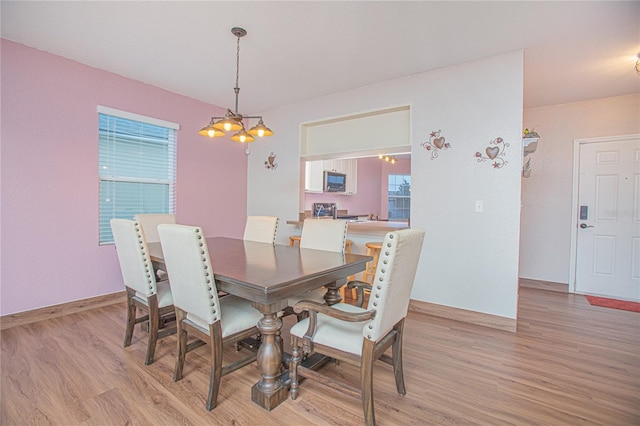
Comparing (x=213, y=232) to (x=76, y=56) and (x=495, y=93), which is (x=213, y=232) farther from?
(x=495, y=93)

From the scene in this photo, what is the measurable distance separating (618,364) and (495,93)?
243 cm

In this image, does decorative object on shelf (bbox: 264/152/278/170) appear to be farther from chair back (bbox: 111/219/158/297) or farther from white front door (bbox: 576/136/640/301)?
white front door (bbox: 576/136/640/301)

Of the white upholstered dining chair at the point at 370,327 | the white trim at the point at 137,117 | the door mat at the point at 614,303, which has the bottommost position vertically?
the door mat at the point at 614,303

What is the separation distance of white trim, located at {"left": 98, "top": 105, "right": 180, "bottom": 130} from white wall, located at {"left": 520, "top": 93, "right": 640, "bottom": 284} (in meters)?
5.03

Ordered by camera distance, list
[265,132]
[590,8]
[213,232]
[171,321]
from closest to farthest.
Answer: [590,8]
[265,132]
[171,321]
[213,232]

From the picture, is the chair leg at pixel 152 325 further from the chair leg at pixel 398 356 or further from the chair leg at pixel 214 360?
the chair leg at pixel 398 356

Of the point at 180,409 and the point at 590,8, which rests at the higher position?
the point at 590,8

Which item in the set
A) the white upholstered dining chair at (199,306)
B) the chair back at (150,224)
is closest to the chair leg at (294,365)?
the white upholstered dining chair at (199,306)

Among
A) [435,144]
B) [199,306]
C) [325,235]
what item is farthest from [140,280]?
[435,144]

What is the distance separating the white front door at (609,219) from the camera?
12.3 feet

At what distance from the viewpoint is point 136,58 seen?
120 inches

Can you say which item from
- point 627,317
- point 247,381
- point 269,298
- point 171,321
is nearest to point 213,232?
point 171,321

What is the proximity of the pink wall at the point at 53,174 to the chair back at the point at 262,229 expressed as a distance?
165 centimetres

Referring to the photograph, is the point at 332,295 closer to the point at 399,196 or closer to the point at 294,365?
the point at 294,365
